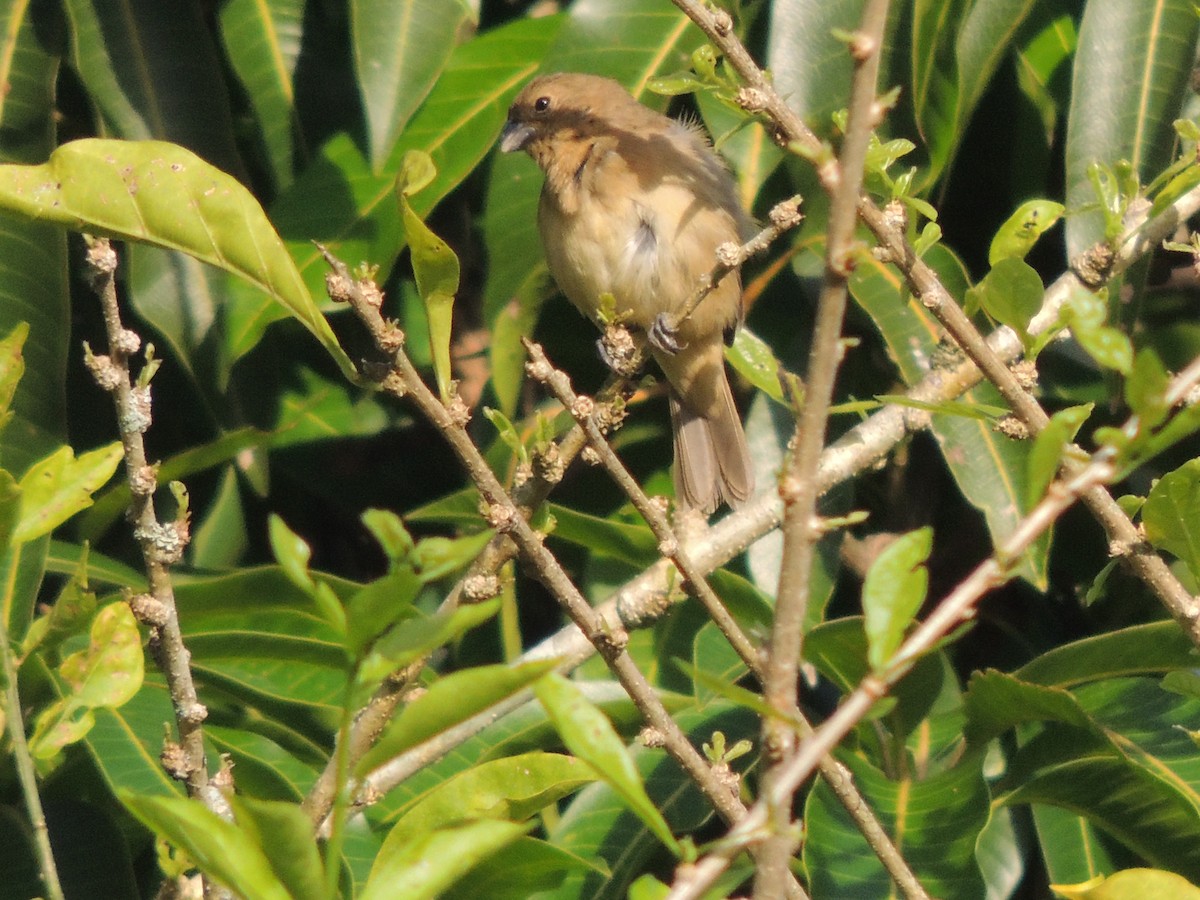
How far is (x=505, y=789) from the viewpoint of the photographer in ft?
4.75

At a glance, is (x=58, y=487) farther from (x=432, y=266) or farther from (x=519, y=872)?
(x=519, y=872)

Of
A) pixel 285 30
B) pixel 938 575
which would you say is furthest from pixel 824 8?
pixel 938 575

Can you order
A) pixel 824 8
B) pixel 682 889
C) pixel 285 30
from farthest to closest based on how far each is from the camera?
pixel 285 30 < pixel 824 8 < pixel 682 889

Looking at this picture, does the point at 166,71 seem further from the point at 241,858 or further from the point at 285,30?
the point at 241,858

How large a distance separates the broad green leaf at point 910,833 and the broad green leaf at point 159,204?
1189mm

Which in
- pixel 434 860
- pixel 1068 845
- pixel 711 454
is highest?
pixel 434 860

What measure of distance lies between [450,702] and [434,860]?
14cm

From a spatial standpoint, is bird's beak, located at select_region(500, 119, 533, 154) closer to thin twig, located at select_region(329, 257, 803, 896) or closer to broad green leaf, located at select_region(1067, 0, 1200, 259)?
broad green leaf, located at select_region(1067, 0, 1200, 259)

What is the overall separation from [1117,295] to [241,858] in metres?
1.99

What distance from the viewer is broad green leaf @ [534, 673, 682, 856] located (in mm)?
1007

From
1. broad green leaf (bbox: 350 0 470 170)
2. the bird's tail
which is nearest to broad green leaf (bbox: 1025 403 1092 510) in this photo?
broad green leaf (bbox: 350 0 470 170)

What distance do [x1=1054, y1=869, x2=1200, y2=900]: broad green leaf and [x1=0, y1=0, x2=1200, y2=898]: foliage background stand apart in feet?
3.00

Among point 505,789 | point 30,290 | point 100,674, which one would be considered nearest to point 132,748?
point 30,290

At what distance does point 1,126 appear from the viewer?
270 centimetres
